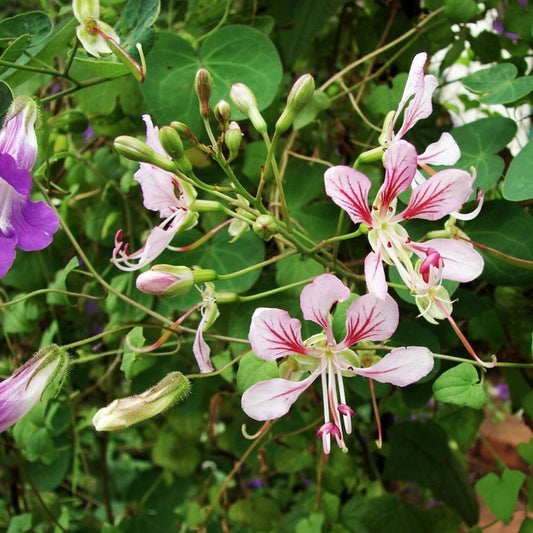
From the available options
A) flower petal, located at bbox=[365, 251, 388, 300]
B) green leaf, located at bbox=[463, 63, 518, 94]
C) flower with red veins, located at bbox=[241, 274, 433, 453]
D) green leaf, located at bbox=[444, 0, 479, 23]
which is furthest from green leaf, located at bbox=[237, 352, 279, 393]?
green leaf, located at bbox=[444, 0, 479, 23]

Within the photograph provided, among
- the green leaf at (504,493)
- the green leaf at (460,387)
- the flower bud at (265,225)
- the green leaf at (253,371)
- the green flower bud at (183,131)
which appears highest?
the green flower bud at (183,131)

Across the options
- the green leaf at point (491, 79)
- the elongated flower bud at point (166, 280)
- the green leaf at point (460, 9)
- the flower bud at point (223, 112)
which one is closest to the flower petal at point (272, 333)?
the elongated flower bud at point (166, 280)

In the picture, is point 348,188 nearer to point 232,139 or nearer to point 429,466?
point 232,139

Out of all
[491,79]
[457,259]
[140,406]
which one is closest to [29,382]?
[140,406]

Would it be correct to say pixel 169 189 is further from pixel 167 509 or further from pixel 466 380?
pixel 167 509

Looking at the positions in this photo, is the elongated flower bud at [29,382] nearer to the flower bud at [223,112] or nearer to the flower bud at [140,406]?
the flower bud at [140,406]

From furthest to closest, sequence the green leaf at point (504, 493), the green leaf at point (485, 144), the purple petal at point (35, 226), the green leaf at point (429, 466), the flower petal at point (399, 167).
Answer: the green leaf at point (429, 466)
the green leaf at point (504, 493)
the green leaf at point (485, 144)
the purple petal at point (35, 226)
the flower petal at point (399, 167)
